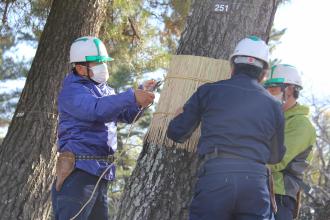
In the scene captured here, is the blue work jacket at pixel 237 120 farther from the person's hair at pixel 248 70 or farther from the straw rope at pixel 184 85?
the straw rope at pixel 184 85

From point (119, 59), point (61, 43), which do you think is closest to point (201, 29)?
point (61, 43)

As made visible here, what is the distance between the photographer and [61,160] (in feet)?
12.0

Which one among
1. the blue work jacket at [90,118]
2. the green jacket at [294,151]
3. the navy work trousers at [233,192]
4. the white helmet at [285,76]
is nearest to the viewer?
the navy work trousers at [233,192]

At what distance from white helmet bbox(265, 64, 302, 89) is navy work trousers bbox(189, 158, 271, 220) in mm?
1266

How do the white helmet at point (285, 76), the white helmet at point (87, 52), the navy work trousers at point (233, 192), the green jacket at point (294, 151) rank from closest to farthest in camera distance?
the navy work trousers at point (233, 192)
the white helmet at point (87, 52)
the green jacket at point (294, 151)
the white helmet at point (285, 76)

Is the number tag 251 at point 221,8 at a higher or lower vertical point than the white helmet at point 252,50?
higher

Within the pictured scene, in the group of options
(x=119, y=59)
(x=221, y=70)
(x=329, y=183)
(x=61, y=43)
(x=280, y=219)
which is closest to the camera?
(x=221, y=70)

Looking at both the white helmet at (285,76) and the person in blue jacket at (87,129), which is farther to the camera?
the white helmet at (285,76)

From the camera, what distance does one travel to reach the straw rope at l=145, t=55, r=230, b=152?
3.65 m

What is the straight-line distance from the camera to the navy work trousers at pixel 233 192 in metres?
3.01

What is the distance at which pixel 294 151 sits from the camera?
4055mm

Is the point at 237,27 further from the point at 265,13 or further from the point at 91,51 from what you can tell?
the point at 91,51

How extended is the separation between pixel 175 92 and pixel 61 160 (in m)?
0.85

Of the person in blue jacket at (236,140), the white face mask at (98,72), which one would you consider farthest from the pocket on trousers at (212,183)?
the white face mask at (98,72)
